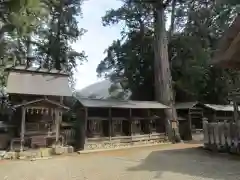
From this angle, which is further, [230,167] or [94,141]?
[94,141]

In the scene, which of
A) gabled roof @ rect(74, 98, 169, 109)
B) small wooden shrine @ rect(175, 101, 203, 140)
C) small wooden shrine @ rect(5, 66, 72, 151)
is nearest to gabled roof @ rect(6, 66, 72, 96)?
small wooden shrine @ rect(5, 66, 72, 151)

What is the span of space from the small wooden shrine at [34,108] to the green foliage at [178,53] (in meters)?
10.7

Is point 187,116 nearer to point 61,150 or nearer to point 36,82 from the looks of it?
point 61,150

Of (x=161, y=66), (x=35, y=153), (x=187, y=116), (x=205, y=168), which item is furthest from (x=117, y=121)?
(x=205, y=168)

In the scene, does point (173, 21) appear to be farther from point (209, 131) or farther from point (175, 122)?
point (209, 131)

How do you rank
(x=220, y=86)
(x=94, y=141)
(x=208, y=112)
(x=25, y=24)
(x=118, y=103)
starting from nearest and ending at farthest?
(x=25, y=24), (x=94, y=141), (x=118, y=103), (x=208, y=112), (x=220, y=86)

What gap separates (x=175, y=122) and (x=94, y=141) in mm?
7339

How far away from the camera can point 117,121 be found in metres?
18.5

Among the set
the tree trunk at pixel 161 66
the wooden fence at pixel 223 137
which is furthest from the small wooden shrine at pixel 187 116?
the wooden fence at pixel 223 137

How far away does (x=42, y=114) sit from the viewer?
15.9m

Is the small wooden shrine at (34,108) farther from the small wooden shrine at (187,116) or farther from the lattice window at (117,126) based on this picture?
the small wooden shrine at (187,116)

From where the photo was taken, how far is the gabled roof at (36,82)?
15.2 meters

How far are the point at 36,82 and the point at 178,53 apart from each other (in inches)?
602

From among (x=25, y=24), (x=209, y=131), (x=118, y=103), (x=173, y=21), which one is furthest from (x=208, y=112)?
(x=25, y=24)
